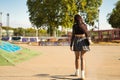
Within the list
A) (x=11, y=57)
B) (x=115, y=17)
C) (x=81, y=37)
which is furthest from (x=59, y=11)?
(x=81, y=37)

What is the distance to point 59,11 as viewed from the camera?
5459 cm

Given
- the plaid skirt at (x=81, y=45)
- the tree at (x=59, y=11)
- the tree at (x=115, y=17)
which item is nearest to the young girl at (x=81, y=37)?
the plaid skirt at (x=81, y=45)

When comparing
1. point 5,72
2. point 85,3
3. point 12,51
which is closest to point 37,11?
point 85,3

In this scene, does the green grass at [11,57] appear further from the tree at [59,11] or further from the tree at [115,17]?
the tree at [115,17]

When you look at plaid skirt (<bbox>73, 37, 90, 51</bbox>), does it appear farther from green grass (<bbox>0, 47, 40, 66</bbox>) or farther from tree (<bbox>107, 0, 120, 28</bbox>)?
tree (<bbox>107, 0, 120, 28</bbox>)

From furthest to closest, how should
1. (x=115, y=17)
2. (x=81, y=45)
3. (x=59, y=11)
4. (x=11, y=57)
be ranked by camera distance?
(x=115, y=17) < (x=59, y=11) < (x=11, y=57) < (x=81, y=45)

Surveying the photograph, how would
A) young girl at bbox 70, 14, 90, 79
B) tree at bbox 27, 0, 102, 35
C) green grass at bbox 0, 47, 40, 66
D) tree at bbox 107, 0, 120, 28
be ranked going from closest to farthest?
young girl at bbox 70, 14, 90, 79 → green grass at bbox 0, 47, 40, 66 → tree at bbox 27, 0, 102, 35 → tree at bbox 107, 0, 120, 28

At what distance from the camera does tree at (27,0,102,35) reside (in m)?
53.6

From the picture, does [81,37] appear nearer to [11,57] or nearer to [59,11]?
[11,57]

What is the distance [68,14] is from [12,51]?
40.1 metres

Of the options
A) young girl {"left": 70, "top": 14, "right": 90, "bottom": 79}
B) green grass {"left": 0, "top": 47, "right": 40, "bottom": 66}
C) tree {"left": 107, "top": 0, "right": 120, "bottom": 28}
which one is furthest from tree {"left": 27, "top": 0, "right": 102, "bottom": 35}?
young girl {"left": 70, "top": 14, "right": 90, "bottom": 79}

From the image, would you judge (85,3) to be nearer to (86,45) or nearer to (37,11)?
(37,11)

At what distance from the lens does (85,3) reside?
181ft

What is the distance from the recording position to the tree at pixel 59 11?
176 feet
